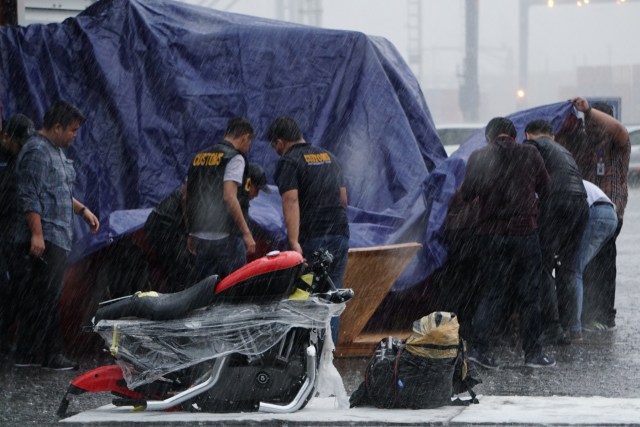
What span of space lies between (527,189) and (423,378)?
220 centimetres

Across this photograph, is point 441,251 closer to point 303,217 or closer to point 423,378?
point 303,217

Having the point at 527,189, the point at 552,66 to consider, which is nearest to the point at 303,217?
the point at 527,189

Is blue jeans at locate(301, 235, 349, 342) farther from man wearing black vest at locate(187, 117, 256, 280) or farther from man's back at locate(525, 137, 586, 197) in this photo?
man's back at locate(525, 137, 586, 197)

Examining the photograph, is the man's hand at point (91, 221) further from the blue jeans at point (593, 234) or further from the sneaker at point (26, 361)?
the blue jeans at point (593, 234)

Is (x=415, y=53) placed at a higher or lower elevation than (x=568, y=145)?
lower

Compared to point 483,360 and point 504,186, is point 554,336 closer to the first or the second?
point 483,360

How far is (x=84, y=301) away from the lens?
31.2ft

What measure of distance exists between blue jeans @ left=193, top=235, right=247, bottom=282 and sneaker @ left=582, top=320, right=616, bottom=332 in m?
3.63

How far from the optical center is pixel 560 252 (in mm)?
9938

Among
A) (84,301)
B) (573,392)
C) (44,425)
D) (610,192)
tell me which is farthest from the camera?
(610,192)

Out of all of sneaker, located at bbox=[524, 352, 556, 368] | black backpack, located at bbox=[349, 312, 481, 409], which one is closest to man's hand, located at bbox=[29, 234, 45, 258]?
black backpack, located at bbox=[349, 312, 481, 409]

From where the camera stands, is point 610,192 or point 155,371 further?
point 610,192

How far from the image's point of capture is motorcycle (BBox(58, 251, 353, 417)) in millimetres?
6762

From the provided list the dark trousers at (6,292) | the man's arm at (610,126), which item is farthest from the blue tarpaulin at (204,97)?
the dark trousers at (6,292)
